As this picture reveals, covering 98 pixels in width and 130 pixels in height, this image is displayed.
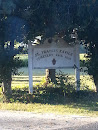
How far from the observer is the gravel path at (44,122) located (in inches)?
312

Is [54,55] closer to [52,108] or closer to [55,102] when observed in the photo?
[55,102]

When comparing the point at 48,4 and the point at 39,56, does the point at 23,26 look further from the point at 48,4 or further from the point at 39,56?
the point at 39,56

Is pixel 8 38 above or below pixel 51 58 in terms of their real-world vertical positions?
above

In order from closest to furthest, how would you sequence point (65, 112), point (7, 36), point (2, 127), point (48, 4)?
point (2, 127) → point (65, 112) → point (48, 4) → point (7, 36)

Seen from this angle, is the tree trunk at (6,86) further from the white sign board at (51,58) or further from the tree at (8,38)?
the white sign board at (51,58)

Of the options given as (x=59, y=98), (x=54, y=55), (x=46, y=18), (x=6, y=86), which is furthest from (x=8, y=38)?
(x=59, y=98)

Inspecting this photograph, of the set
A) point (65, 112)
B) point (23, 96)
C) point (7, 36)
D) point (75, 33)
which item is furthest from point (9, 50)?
point (65, 112)

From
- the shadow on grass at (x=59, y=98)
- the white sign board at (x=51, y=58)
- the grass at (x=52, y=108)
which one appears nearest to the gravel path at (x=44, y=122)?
the grass at (x=52, y=108)

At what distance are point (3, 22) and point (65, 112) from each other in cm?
376

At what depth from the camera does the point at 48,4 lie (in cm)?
1058

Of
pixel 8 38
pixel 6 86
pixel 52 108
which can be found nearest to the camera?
pixel 52 108

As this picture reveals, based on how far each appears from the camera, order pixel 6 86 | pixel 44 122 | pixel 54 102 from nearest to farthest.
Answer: pixel 44 122 → pixel 54 102 → pixel 6 86

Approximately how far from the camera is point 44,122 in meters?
8.48

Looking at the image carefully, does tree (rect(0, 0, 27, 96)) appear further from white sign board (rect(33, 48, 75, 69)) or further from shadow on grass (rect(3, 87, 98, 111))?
white sign board (rect(33, 48, 75, 69))
